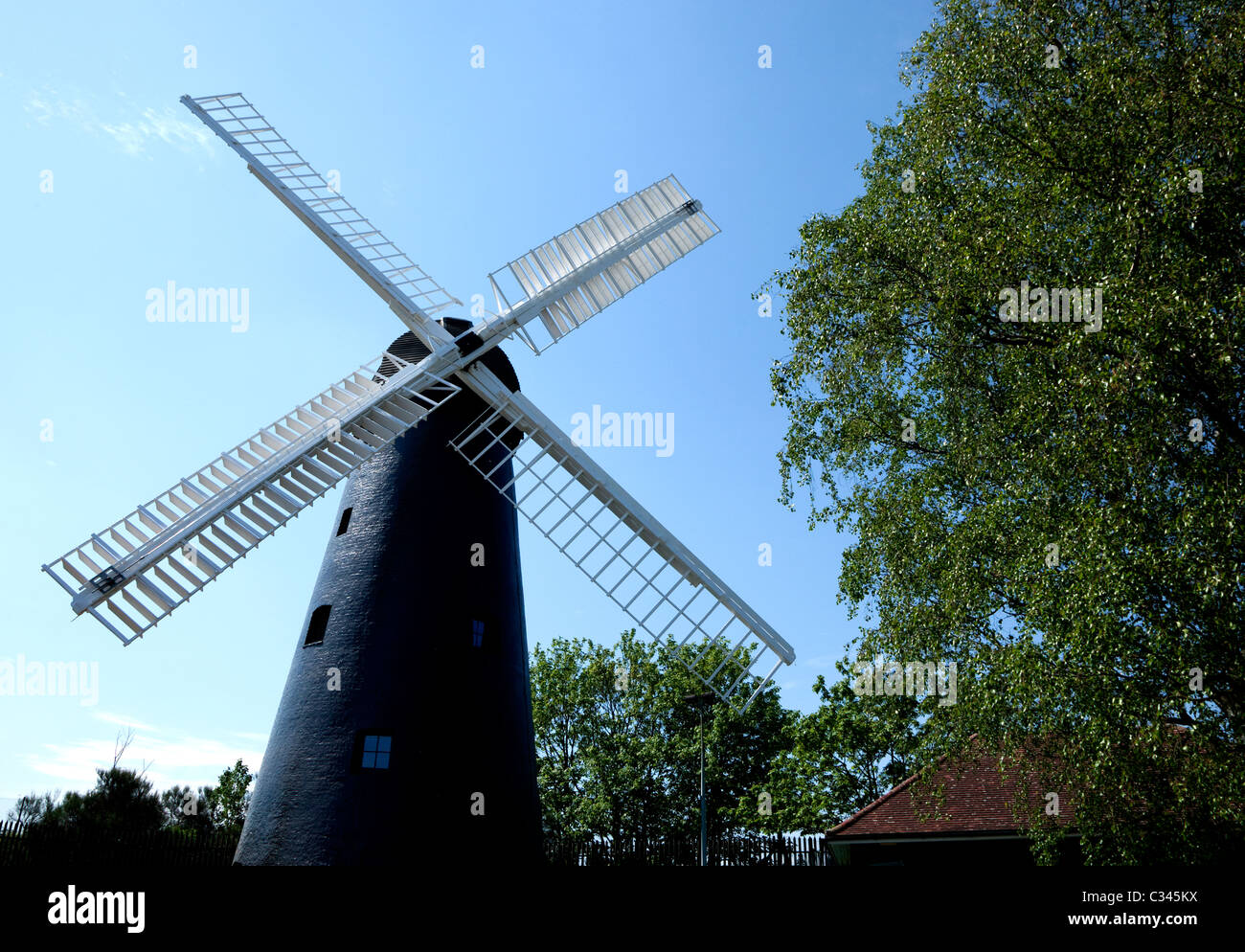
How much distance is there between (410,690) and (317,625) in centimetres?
223

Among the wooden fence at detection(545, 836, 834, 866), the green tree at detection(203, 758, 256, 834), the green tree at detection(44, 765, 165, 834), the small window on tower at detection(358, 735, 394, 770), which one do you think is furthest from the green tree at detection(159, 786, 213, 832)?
the small window on tower at detection(358, 735, 394, 770)


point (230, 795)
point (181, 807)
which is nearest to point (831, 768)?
point (181, 807)

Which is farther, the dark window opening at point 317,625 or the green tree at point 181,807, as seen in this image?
the green tree at point 181,807

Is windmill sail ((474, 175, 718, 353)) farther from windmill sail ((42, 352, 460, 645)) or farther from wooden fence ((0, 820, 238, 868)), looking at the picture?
wooden fence ((0, 820, 238, 868))

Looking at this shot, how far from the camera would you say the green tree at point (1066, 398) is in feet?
34.2

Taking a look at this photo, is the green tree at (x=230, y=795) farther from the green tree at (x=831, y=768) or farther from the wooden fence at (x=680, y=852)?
the wooden fence at (x=680, y=852)

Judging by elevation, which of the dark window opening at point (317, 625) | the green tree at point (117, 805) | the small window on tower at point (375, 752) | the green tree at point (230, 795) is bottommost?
the green tree at point (230, 795)

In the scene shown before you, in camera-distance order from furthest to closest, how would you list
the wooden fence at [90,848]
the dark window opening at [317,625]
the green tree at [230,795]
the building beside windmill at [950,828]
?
1. the green tree at [230,795]
2. the building beside windmill at [950,828]
3. the wooden fence at [90,848]
4. the dark window opening at [317,625]

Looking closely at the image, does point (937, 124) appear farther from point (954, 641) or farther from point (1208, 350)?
point (954, 641)

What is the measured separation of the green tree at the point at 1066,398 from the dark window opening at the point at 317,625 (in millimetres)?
8685

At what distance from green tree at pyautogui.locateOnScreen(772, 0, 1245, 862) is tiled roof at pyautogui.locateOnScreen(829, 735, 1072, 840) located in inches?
181

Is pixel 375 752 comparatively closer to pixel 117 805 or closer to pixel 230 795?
pixel 117 805

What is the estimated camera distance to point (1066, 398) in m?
11.8

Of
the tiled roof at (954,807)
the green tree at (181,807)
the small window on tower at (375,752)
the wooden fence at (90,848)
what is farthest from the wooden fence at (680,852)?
the green tree at (181,807)
